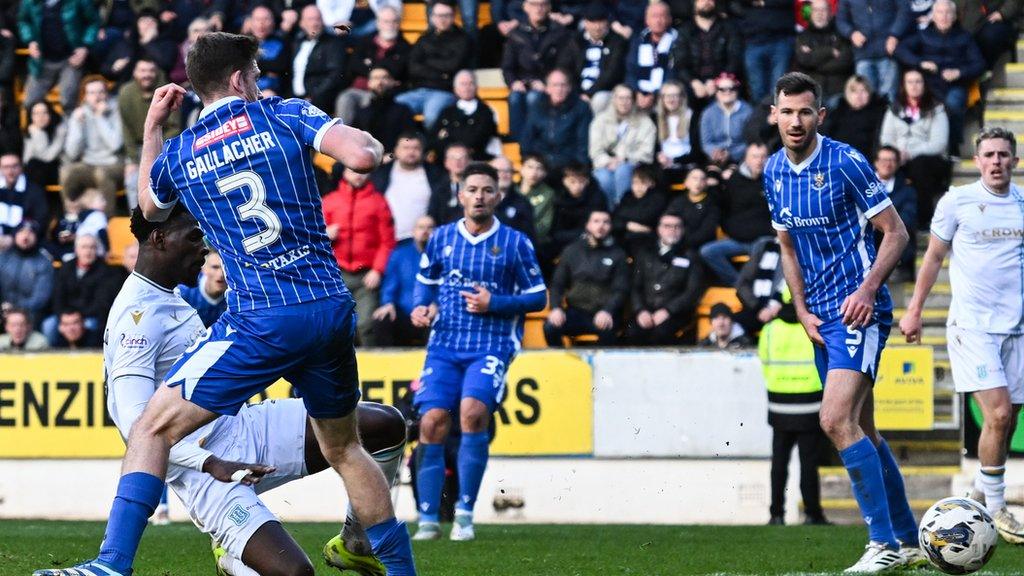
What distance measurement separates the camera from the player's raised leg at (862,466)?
27.2 ft

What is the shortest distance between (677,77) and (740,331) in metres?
2.90

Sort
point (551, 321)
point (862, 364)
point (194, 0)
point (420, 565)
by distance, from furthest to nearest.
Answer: point (194, 0)
point (551, 321)
point (420, 565)
point (862, 364)

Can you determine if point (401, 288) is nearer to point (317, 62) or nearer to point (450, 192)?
point (450, 192)

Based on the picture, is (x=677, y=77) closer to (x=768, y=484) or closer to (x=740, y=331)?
(x=740, y=331)

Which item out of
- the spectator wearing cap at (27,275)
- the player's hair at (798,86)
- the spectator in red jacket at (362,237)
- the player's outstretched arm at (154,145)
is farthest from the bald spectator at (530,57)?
the player's outstretched arm at (154,145)

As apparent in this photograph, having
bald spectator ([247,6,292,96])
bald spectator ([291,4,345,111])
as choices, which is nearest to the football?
bald spectator ([291,4,345,111])

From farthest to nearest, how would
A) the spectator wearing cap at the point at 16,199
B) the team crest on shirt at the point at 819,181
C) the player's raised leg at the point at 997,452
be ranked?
1. the spectator wearing cap at the point at 16,199
2. the player's raised leg at the point at 997,452
3. the team crest on shirt at the point at 819,181

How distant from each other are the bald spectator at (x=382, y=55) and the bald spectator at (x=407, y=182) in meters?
1.32

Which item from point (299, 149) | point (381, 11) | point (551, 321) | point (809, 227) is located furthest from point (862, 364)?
point (381, 11)

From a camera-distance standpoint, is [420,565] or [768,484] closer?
[420,565]

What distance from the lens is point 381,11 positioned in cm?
1684

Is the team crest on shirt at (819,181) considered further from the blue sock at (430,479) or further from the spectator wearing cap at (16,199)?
the spectator wearing cap at (16,199)

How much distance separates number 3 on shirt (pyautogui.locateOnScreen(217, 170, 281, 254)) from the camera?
629 cm

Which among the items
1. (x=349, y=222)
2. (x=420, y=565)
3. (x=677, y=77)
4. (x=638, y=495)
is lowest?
(x=638, y=495)
